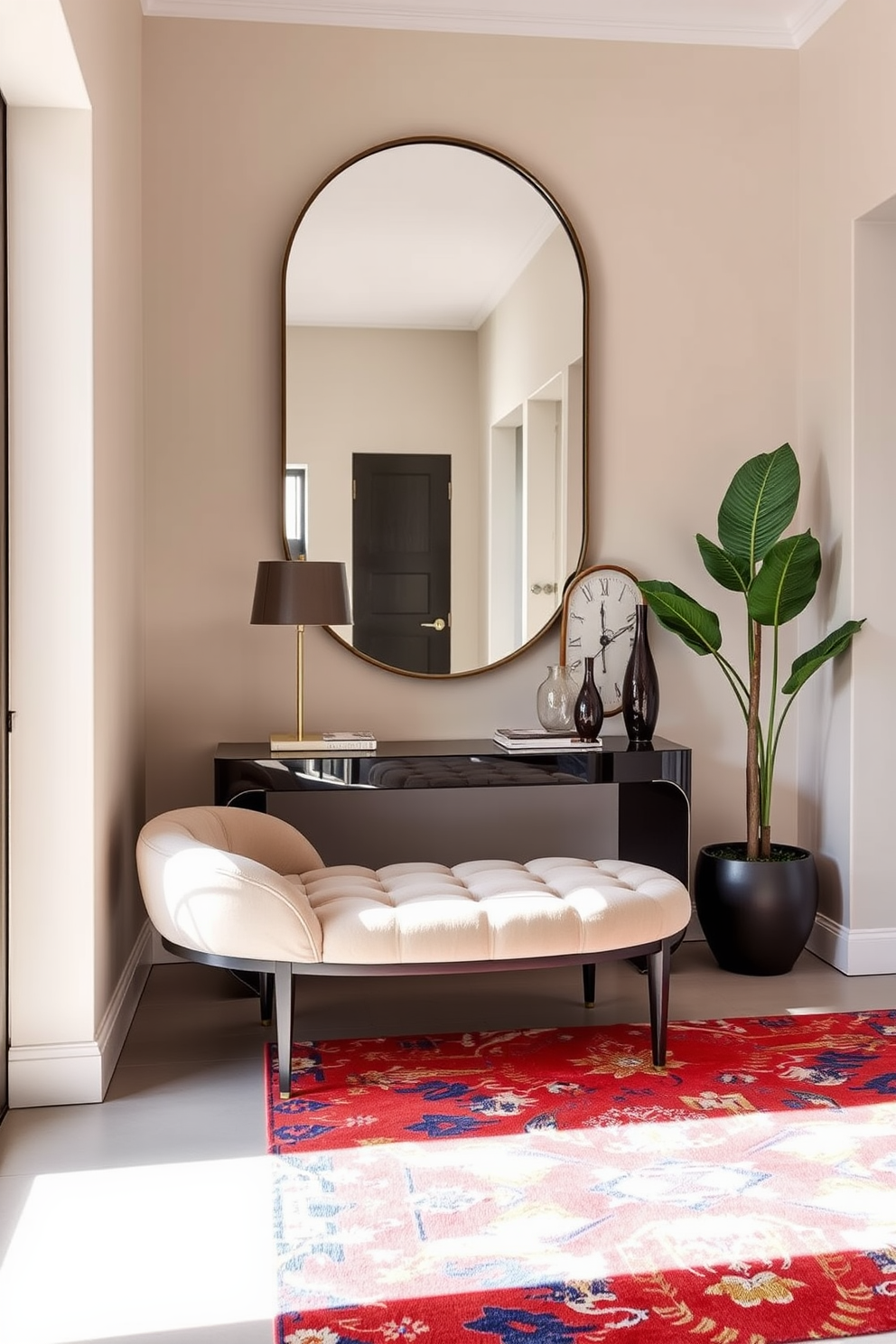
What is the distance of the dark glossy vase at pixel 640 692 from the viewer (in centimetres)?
387

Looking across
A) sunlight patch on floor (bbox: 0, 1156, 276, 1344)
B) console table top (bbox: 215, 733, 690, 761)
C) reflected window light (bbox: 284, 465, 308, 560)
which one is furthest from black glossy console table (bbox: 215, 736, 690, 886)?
sunlight patch on floor (bbox: 0, 1156, 276, 1344)

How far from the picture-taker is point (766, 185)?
405 centimetres

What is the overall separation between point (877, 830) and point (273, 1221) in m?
2.33

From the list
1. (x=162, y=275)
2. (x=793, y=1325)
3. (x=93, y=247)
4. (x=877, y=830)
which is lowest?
(x=793, y=1325)

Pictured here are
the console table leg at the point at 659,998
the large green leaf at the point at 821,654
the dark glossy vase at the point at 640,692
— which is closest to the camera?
the console table leg at the point at 659,998

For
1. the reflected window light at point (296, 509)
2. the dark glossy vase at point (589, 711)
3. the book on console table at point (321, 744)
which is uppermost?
the reflected window light at point (296, 509)

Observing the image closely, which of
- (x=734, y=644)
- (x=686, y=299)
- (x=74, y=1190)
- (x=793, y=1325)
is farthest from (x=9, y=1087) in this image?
(x=686, y=299)

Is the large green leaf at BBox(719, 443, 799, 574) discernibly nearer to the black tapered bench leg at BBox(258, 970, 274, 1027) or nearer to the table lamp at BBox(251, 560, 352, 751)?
→ the table lamp at BBox(251, 560, 352, 751)

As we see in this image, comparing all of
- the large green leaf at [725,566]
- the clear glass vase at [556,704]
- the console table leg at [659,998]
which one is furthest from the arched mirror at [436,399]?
the console table leg at [659,998]

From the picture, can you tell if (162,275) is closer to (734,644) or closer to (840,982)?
(734,644)

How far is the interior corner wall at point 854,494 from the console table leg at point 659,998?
3.55 ft

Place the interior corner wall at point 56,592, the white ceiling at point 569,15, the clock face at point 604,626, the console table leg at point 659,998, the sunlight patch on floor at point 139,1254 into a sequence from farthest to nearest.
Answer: the clock face at point 604,626 → the white ceiling at point 569,15 → the console table leg at point 659,998 → the interior corner wall at point 56,592 → the sunlight patch on floor at point 139,1254

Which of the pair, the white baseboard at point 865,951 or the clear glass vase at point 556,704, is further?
the clear glass vase at point 556,704

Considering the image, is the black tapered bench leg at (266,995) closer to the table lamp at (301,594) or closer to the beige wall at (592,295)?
the beige wall at (592,295)
